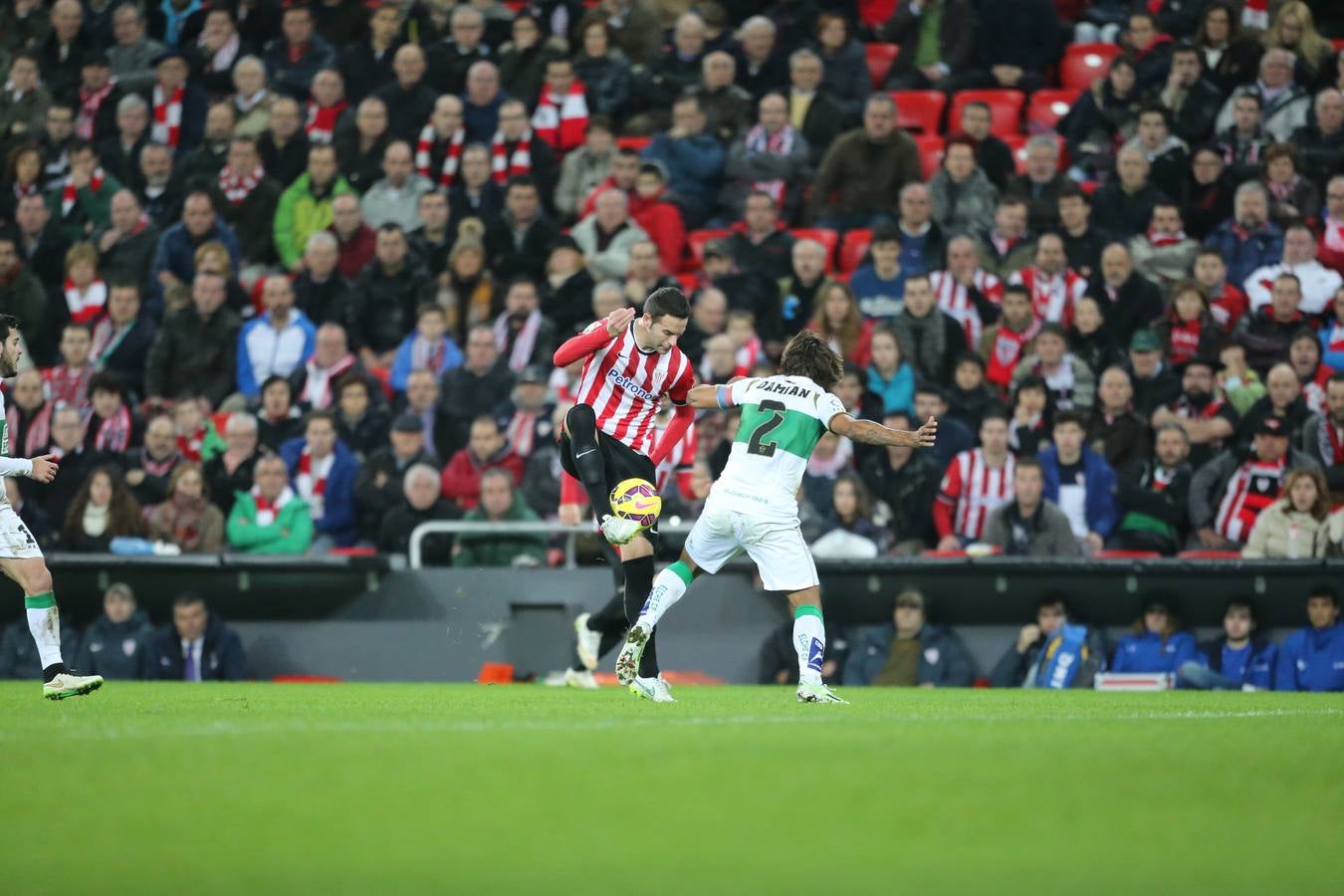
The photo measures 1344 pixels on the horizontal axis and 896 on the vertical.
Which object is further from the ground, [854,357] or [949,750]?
[854,357]

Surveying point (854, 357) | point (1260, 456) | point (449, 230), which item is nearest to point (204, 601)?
point (449, 230)

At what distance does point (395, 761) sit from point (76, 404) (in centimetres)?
1228

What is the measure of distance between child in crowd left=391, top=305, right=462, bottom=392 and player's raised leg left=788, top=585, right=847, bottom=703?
26.1 ft

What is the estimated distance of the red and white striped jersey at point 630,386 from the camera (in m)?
11.2

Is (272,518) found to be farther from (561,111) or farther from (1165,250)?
(1165,250)

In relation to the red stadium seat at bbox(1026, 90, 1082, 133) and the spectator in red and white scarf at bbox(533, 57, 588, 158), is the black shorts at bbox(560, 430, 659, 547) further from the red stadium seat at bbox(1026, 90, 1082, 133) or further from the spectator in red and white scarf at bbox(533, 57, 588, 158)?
the red stadium seat at bbox(1026, 90, 1082, 133)

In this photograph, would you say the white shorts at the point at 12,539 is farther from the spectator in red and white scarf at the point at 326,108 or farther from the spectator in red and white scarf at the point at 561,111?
the spectator in red and white scarf at the point at 326,108

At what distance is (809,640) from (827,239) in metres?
8.65

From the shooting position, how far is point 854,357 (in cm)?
1683

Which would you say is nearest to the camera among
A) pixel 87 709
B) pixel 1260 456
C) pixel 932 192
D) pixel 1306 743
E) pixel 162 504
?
pixel 1306 743

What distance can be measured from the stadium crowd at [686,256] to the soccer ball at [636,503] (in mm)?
2034

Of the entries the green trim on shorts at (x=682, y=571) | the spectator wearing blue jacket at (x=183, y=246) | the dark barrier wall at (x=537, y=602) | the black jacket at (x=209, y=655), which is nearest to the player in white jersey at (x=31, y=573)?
the green trim on shorts at (x=682, y=571)

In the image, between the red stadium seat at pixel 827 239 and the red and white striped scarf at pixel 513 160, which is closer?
the red stadium seat at pixel 827 239

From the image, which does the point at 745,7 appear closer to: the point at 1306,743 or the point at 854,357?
the point at 854,357
